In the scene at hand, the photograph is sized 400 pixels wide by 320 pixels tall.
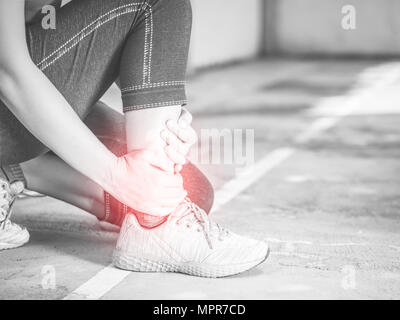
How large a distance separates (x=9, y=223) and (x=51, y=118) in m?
0.60

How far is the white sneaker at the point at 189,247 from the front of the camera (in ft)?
6.04

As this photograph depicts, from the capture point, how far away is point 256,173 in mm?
3465

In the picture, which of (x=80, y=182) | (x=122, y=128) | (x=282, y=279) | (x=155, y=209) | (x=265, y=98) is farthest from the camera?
(x=265, y=98)

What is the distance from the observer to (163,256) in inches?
73.5

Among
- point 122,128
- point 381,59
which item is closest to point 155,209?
point 122,128

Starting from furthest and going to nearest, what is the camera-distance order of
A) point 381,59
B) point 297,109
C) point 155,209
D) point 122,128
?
1. point 381,59
2. point 297,109
3. point 122,128
4. point 155,209

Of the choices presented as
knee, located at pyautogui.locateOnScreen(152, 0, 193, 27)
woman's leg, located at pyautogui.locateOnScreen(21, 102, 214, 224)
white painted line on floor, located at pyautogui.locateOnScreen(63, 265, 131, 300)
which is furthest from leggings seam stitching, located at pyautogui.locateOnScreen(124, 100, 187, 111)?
white painted line on floor, located at pyautogui.locateOnScreen(63, 265, 131, 300)

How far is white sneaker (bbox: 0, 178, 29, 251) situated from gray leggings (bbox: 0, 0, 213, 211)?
0.74 ft

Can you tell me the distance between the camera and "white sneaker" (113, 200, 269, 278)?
1.84m

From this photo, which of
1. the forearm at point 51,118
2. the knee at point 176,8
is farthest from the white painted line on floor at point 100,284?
the knee at point 176,8

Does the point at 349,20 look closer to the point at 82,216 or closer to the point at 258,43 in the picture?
the point at 258,43

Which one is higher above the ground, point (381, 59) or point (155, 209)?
point (381, 59)

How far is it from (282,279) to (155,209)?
16.4 inches

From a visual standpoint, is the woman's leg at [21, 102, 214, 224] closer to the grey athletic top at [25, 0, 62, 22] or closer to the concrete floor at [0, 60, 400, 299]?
the concrete floor at [0, 60, 400, 299]
